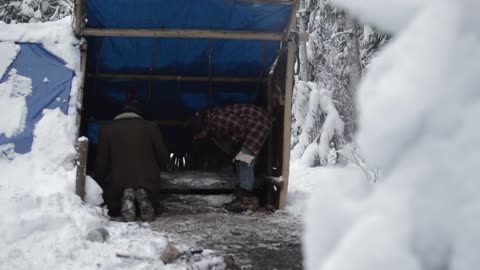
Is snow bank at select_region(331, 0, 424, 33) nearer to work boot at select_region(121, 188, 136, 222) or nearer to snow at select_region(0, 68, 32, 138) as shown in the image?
work boot at select_region(121, 188, 136, 222)

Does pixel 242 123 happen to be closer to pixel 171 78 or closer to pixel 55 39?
pixel 171 78

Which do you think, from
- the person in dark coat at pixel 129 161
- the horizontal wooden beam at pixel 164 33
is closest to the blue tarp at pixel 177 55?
the horizontal wooden beam at pixel 164 33

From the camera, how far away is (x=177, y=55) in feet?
23.7

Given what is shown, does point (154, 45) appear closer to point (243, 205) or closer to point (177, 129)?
point (177, 129)

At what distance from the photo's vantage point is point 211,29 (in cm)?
642

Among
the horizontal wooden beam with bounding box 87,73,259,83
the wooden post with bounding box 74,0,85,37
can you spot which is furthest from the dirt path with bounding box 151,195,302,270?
the wooden post with bounding box 74,0,85,37

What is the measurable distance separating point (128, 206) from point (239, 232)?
4.20 feet

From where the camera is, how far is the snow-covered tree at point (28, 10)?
1436 centimetres

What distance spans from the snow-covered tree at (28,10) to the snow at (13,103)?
28.4ft

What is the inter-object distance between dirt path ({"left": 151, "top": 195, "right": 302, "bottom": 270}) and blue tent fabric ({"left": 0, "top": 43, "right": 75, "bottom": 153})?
181 centimetres

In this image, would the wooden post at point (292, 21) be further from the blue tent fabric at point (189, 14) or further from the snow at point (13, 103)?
the snow at point (13, 103)

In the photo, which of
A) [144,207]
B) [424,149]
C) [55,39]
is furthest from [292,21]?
[424,149]

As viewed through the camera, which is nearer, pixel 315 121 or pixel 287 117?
pixel 287 117

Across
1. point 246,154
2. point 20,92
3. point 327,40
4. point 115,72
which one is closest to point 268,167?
point 246,154
